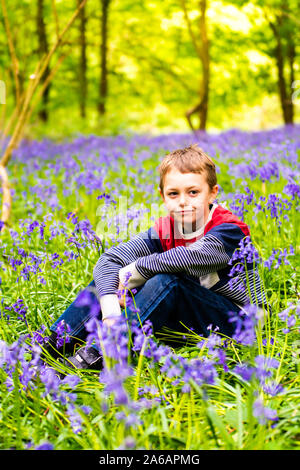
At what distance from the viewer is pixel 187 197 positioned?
2641 mm

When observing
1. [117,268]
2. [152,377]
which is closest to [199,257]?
[117,268]

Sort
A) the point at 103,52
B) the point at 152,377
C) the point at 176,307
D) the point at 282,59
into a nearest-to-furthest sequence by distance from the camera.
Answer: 1. the point at 152,377
2. the point at 176,307
3. the point at 282,59
4. the point at 103,52

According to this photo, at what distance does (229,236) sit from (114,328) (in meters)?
1.04

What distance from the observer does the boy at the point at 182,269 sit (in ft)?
7.86

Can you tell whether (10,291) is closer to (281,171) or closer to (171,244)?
(171,244)

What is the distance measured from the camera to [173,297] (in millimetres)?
2396

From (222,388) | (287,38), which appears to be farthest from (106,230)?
(287,38)

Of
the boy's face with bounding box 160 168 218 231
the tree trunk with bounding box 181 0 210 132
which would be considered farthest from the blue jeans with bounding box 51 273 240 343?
the tree trunk with bounding box 181 0 210 132

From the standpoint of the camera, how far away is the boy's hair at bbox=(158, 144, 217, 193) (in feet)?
8.72

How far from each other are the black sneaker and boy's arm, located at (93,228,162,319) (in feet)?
0.58

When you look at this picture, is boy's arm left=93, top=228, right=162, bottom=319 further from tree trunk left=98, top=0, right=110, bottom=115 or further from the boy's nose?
tree trunk left=98, top=0, right=110, bottom=115

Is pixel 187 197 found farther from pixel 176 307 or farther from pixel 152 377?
pixel 152 377

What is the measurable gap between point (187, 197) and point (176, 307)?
60 cm

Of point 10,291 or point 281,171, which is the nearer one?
point 10,291
